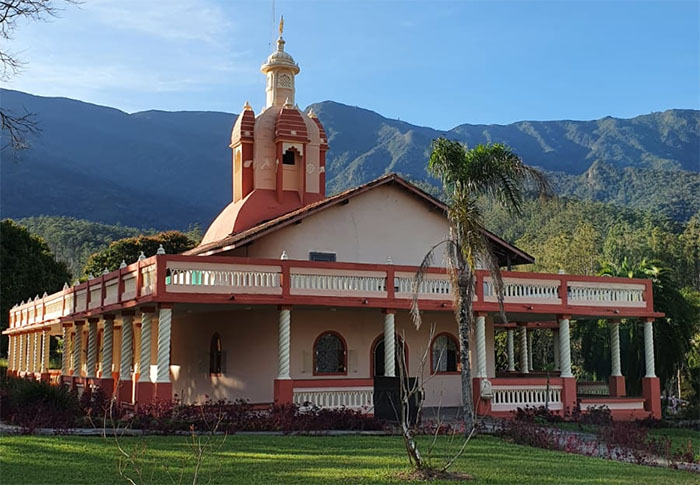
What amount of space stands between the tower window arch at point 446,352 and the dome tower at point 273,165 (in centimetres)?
692

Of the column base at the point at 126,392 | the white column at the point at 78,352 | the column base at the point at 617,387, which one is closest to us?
the column base at the point at 126,392

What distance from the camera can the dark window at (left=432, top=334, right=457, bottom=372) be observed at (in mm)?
26891

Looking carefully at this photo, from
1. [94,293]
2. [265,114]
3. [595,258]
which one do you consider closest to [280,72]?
[265,114]

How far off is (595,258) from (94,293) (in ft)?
137

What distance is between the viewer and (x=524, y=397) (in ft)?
78.4

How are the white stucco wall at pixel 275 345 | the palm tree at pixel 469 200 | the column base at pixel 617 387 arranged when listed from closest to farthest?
the palm tree at pixel 469 200 → the white stucco wall at pixel 275 345 → the column base at pixel 617 387

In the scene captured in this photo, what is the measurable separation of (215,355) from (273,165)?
740cm

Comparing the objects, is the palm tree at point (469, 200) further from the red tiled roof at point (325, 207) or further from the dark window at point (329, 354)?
the dark window at point (329, 354)

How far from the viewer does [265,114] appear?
31.8 meters

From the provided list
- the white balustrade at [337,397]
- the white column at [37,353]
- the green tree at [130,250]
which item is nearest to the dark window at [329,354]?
the white balustrade at [337,397]

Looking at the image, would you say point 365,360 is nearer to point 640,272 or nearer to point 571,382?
point 571,382

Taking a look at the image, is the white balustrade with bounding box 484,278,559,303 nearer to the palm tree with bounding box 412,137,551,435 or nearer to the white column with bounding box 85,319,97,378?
the palm tree with bounding box 412,137,551,435

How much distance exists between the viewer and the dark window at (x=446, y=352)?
88.2ft

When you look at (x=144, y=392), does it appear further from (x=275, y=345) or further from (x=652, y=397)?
(x=652, y=397)
